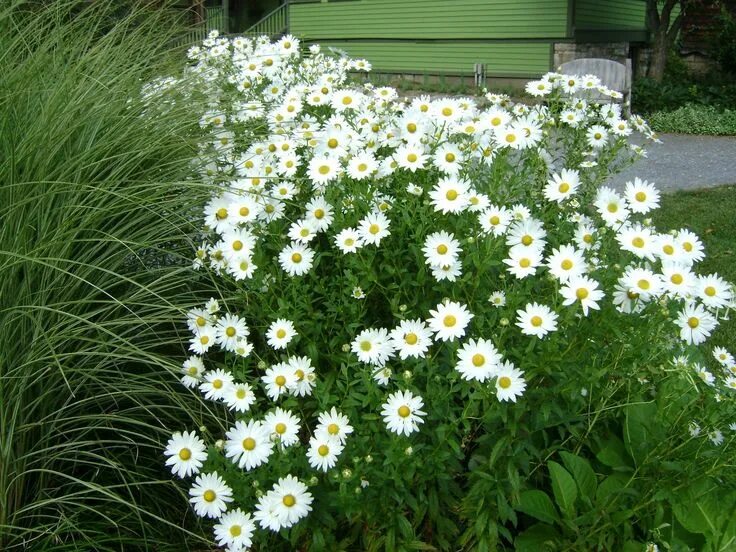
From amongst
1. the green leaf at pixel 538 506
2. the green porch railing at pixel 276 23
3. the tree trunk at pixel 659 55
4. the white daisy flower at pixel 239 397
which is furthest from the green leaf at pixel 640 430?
the green porch railing at pixel 276 23

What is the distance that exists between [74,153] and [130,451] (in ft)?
3.34

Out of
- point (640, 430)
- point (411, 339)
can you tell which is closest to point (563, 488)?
point (640, 430)

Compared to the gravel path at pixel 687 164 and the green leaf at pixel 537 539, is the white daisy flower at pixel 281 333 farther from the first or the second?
the gravel path at pixel 687 164

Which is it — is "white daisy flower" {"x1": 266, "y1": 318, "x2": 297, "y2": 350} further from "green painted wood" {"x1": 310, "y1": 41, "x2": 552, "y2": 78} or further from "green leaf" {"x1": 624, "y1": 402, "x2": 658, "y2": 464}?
"green painted wood" {"x1": 310, "y1": 41, "x2": 552, "y2": 78}

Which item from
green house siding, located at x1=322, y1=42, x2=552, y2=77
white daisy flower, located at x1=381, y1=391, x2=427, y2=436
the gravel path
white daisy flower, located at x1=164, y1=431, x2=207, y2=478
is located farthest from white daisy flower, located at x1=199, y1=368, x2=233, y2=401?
green house siding, located at x1=322, y1=42, x2=552, y2=77

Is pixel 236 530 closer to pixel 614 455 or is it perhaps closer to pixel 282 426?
pixel 282 426

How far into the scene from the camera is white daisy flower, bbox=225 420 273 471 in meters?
1.90

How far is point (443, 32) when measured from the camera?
48.8ft

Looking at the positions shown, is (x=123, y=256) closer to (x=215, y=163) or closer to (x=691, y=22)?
(x=215, y=163)

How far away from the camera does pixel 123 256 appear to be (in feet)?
7.82

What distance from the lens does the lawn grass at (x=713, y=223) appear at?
4.00 m

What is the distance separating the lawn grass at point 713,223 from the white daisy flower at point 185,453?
2.63 m

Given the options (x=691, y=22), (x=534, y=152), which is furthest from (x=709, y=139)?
(x=534, y=152)

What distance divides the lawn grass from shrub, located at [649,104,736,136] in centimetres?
430
